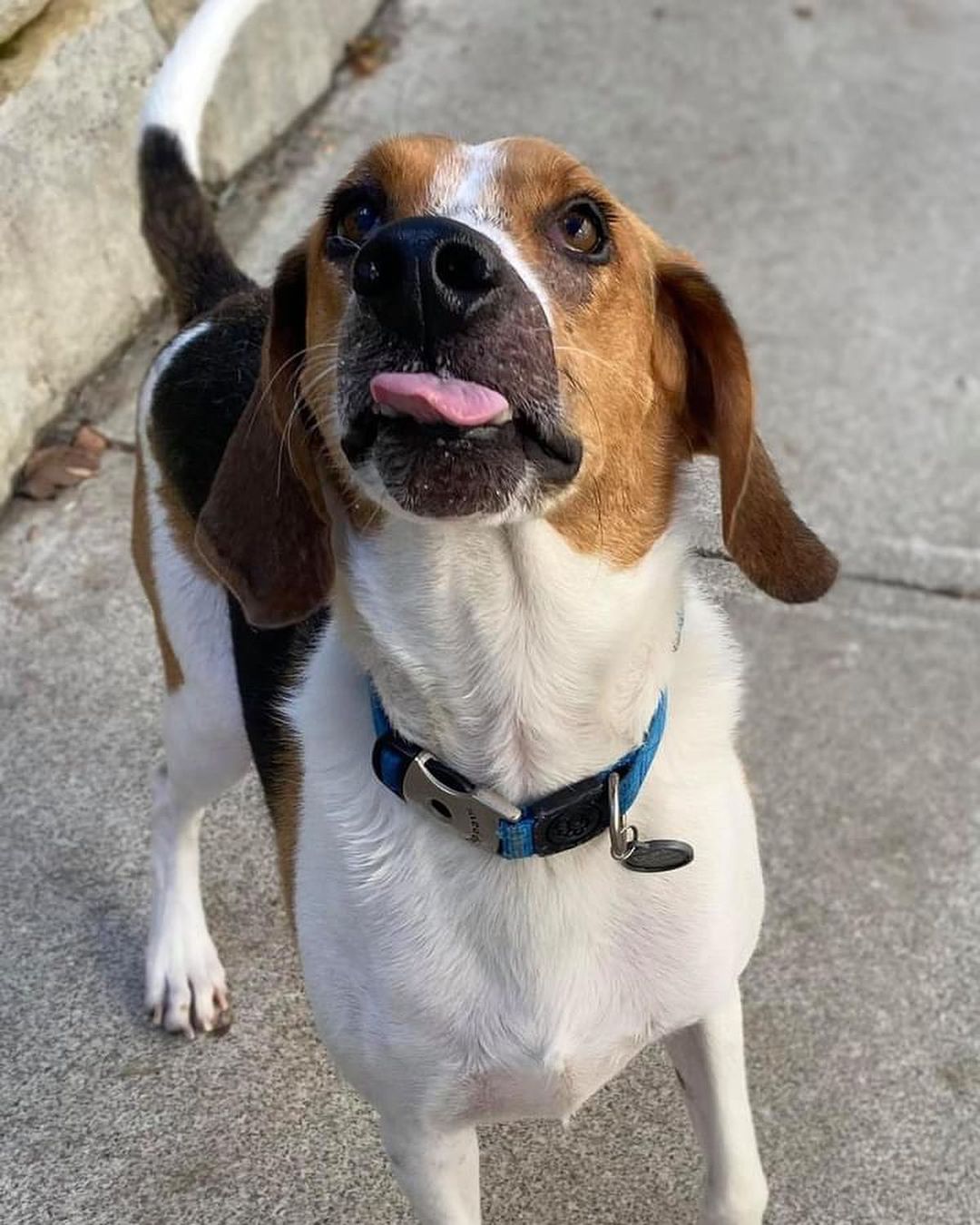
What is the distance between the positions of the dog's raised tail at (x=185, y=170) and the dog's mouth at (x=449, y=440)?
1429mm

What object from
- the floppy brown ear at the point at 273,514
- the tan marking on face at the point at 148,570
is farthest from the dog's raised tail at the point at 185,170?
the floppy brown ear at the point at 273,514

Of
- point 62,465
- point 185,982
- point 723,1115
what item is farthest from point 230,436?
point 62,465

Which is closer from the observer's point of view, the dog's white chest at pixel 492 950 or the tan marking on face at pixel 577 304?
the tan marking on face at pixel 577 304

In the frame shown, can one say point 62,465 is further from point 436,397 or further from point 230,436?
point 436,397

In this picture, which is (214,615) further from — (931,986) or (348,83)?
(348,83)

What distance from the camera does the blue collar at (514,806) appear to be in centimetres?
189

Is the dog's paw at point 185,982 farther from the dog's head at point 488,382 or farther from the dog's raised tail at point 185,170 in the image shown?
the dog's raised tail at point 185,170

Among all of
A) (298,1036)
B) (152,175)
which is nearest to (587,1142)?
(298,1036)

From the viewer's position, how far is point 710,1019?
2.11 metres

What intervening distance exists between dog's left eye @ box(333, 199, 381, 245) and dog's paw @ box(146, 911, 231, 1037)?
168cm

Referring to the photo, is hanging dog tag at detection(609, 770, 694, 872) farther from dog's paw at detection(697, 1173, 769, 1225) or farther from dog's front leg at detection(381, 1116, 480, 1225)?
dog's paw at detection(697, 1173, 769, 1225)

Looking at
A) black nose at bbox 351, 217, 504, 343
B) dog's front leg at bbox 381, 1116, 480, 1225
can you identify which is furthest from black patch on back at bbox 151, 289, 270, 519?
dog's front leg at bbox 381, 1116, 480, 1225

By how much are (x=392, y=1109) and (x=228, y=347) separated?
1478 millimetres

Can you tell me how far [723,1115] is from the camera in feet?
7.23
